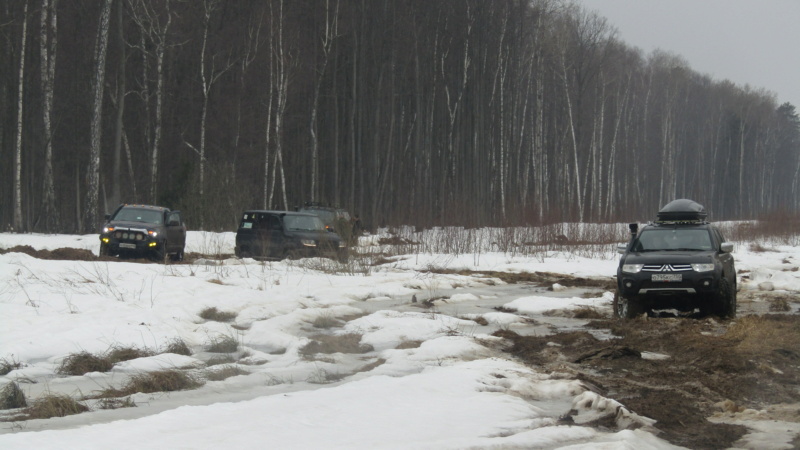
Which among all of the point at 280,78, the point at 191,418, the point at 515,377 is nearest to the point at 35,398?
the point at 191,418

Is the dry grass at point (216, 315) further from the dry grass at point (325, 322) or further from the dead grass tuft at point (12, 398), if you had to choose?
the dead grass tuft at point (12, 398)

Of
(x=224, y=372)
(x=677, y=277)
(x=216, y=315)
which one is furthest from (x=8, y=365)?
(x=677, y=277)

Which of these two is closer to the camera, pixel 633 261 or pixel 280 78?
pixel 633 261

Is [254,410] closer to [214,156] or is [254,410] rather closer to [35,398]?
[35,398]

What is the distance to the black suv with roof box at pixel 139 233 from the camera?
2425 cm

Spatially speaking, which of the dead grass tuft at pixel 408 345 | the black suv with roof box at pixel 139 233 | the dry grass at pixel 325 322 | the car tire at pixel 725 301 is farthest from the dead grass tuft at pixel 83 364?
the black suv with roof box at pixel 139 233

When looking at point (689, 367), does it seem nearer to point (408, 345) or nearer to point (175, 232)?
point (408, 345)

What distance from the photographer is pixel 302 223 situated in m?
26.6

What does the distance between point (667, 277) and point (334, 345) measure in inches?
233

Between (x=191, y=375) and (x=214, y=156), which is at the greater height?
(x=214, y=156)

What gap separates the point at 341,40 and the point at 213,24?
8.31 m

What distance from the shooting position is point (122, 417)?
22.9ft

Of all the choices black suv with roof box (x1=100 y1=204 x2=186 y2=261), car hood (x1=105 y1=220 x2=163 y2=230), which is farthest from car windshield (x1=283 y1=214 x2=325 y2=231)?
car hood (x1=105 y1=220 x2=163 y2=230)

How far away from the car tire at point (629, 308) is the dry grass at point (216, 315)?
6473 mm
